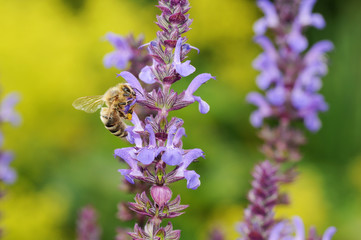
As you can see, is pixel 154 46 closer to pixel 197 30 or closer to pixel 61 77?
pixel 61 77

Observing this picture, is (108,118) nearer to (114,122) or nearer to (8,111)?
(114,122)

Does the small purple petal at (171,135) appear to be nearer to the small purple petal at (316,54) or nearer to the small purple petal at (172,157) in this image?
the small purple petal at (172,157)

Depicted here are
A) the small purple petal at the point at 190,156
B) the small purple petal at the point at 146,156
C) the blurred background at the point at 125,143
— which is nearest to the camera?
the small purple petal at the point at 146,156

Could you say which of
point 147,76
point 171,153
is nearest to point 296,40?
point 147,76

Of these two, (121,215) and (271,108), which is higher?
(271,108)

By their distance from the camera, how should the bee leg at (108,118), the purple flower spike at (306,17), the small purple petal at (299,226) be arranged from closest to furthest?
the small purple petal at (299,226) < the bee leg at (108,118) < the purple flower spike at (306,17)

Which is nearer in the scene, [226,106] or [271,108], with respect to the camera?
[271,108]

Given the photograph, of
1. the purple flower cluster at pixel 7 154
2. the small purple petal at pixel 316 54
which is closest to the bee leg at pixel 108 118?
the purple flower cluster at pixel 7 154

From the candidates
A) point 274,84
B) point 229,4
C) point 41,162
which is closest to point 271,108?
point 274,84

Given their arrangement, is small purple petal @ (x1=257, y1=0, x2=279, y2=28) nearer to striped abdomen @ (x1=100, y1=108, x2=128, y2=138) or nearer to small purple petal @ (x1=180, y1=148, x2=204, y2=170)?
striped abdomen @ (x1=100, y1=108, x2=128, y2=138)
